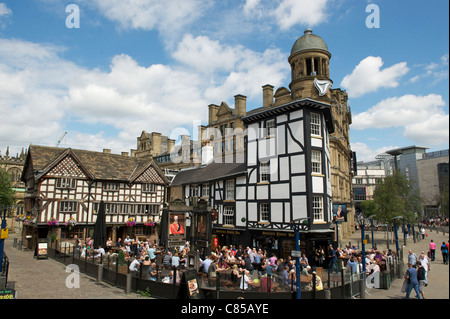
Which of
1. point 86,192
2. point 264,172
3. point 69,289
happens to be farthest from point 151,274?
point 86,192

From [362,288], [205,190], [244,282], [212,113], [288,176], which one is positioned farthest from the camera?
[212,113]

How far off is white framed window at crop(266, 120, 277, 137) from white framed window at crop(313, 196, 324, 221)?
21.5 feet

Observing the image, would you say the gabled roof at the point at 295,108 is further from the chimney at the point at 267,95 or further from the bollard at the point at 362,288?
the chimney at the point at 267,95

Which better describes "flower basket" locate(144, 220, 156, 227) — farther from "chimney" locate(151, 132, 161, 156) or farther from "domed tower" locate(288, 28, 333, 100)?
"chimney" locate(151, 132, 161, 156)

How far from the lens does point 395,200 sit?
35.0 metres

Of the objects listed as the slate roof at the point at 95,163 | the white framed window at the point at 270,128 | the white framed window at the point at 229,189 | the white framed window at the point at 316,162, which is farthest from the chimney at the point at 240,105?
the white framed window at the point at 316,162

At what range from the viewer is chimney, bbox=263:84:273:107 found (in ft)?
145

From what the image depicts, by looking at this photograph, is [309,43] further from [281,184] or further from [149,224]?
[149,224]

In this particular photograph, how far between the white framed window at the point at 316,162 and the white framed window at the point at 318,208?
209 centimetres

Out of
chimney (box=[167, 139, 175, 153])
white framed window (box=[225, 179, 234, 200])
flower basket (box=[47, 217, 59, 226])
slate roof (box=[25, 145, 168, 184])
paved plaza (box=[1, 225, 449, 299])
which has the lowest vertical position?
paved plaza (box=[1, 225, 449, 299])

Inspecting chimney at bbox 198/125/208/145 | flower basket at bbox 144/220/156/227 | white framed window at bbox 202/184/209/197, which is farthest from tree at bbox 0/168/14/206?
white framed window at bbox 202/184/209/197

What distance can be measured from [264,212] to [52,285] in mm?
15969

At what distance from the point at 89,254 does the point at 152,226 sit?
16.2 m
